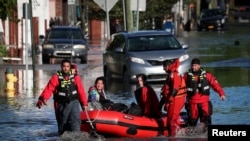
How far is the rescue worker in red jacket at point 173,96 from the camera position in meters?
15.4

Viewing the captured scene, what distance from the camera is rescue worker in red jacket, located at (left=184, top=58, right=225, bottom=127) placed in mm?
15859

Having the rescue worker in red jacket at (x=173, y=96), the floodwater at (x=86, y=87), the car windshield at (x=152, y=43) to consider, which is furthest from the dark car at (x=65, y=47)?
the rescue worker in red jacket at (x=173, y=96)

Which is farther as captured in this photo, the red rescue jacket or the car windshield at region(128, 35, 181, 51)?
the car windshield at region(128, 35, 181, 51)

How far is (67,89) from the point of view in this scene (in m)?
15.2

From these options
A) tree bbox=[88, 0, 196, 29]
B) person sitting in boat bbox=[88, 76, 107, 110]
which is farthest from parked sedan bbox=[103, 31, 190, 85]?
tree bbox=[88, 0, 196, 29]

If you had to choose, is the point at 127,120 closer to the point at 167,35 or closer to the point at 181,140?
the point at 181,140

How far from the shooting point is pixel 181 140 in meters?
15.1

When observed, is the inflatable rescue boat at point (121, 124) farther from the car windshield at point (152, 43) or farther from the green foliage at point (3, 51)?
the green foliage at point (3, 51)

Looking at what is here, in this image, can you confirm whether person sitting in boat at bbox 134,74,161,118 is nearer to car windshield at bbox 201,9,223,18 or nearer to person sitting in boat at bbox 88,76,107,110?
person sitting in boat at bbox 88,76,107,110

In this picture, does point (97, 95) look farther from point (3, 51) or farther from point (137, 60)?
point (3, 51)

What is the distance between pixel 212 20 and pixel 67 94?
6914 cm

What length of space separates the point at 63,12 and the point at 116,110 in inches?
2087

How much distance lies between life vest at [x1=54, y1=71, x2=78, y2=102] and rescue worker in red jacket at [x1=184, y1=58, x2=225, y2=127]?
1998 mm

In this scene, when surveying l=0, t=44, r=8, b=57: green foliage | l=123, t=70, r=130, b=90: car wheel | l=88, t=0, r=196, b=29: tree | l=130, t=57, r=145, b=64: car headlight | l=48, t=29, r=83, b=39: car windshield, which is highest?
l=88, t=0, r=196, b=29: tree
